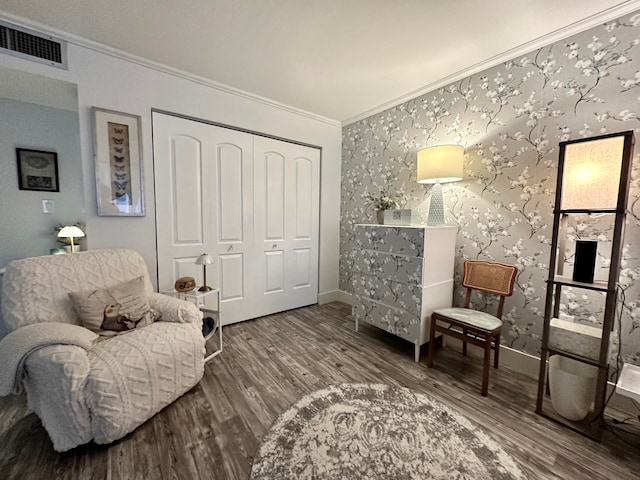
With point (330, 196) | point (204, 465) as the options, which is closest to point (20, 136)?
point (330, 196)

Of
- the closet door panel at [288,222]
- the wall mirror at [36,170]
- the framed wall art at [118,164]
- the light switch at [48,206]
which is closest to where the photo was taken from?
the framed wall art at [118,164]

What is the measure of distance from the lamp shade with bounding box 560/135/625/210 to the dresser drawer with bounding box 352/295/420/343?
4.18 ft

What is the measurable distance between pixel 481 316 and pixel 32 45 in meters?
3.77

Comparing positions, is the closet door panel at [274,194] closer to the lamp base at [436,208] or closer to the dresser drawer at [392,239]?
the dresser drawer at [392,239]

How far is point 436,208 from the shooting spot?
2225mm

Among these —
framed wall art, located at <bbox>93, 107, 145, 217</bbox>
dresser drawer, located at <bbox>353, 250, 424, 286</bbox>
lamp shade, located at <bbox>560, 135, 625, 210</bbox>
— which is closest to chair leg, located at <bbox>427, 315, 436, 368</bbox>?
dresser drawer, located at <bbox>353, 250, 424, 286</bbox>

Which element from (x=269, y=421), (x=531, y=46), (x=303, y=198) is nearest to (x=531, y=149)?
(x=531, y=46)

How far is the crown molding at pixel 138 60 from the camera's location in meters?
1.68

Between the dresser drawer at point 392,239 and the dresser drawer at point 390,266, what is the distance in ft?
0.16

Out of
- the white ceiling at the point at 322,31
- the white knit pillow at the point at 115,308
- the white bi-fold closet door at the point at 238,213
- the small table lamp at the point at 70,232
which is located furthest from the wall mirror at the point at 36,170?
the white knit pillow at the point at 115,308

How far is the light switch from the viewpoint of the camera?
8.95 ft

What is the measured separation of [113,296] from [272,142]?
2.09 meters

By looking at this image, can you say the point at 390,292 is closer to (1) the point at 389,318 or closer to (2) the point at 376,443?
(1) the point at 389,318

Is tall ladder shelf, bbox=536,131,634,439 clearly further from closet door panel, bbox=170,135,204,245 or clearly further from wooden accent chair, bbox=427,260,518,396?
Result: closet door panel, bbox=170,135,204,245
